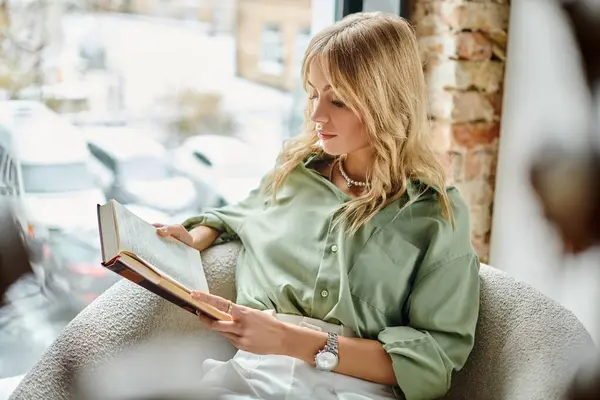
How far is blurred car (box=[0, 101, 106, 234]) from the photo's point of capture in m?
1.38

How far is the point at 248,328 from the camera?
0.94m

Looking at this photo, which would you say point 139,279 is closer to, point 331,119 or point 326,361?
point 326,361

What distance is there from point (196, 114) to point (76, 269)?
0.44 m

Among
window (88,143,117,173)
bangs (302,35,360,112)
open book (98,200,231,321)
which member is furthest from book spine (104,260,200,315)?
window (88,143,117,173)

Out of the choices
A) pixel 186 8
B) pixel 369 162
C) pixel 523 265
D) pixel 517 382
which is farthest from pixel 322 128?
pixel 523 265

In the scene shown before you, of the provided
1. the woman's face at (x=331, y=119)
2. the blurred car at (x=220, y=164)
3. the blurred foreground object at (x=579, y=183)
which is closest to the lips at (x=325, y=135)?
the woman's face at (x=331, y=119)

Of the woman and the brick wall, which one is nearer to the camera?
the woman

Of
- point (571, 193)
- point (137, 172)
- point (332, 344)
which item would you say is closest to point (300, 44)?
point (137, 172)

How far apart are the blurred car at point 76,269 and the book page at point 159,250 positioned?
1.50ft

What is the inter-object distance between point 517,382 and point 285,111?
993 millimetres

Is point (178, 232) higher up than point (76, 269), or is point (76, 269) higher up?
point (178, 232)

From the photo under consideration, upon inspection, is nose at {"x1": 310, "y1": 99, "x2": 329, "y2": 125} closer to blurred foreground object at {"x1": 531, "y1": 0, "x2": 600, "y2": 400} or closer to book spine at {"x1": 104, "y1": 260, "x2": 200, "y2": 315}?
book spine at {"x1": 104, "y1": 260, "x2": 200, "y2": 315}

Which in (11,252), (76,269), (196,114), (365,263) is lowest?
(76,269)

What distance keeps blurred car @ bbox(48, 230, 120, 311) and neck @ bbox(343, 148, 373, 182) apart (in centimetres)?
64
